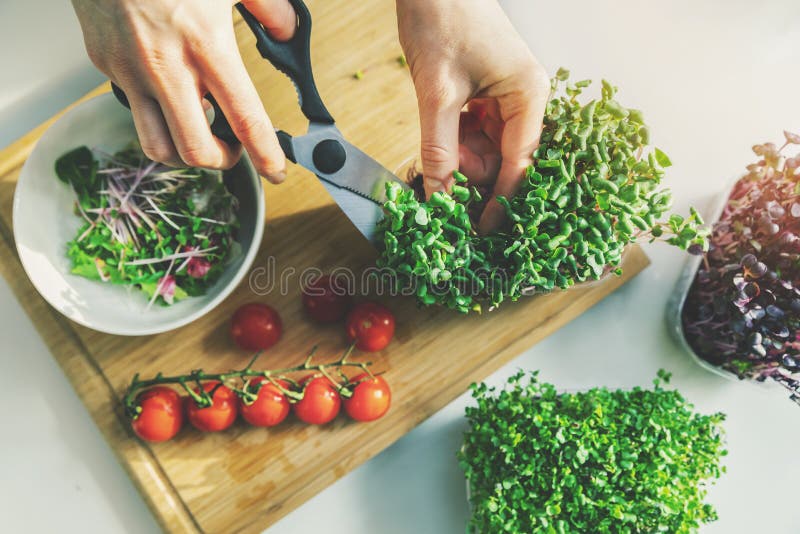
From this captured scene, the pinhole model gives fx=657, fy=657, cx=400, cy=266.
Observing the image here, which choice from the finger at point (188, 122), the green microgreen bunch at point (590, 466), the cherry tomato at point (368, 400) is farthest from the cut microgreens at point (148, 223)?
the green microgreen bunch at point (590, 466)

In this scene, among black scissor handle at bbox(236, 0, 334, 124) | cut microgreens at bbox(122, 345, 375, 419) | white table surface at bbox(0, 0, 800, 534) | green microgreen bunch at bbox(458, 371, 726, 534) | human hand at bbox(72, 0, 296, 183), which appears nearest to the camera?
human hand at bbox(72, 0, 296, 183)

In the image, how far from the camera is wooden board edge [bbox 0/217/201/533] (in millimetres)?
1391

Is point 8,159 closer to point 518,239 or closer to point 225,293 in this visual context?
point 225,293

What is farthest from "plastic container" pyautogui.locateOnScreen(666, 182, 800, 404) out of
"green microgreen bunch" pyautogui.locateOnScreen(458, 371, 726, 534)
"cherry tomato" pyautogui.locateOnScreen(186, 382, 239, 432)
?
"cherry tomato" pyautogui.locateOnScreen(186, 382, 239, 432)

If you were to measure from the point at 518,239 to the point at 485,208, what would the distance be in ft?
0.46

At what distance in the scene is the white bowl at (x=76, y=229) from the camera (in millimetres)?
1313

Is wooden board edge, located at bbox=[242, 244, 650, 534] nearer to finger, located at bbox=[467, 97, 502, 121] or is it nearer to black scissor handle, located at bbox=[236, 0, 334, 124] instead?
finger, located at bbox=[467, 97, 502, 121]

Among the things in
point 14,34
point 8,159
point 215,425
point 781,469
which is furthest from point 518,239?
point 14,34

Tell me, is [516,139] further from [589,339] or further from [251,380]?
[251,380]

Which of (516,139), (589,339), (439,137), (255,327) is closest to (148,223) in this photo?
(255,327)

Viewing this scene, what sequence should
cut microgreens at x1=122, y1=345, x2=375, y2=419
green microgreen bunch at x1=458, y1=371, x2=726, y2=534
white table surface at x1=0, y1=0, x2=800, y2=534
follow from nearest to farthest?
green microgreen bunch at x1=458, y1=371, x2=726, y2=534 < cut microgreens at x1=122, y1=345, x2=375, y2=419 < white table surface at x1=0, y1=0, x2=800, y2=534

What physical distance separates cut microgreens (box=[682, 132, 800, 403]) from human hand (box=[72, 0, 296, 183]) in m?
0.91

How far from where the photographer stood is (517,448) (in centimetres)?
129

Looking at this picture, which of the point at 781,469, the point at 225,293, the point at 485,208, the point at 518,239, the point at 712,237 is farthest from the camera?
the point at 781,469
